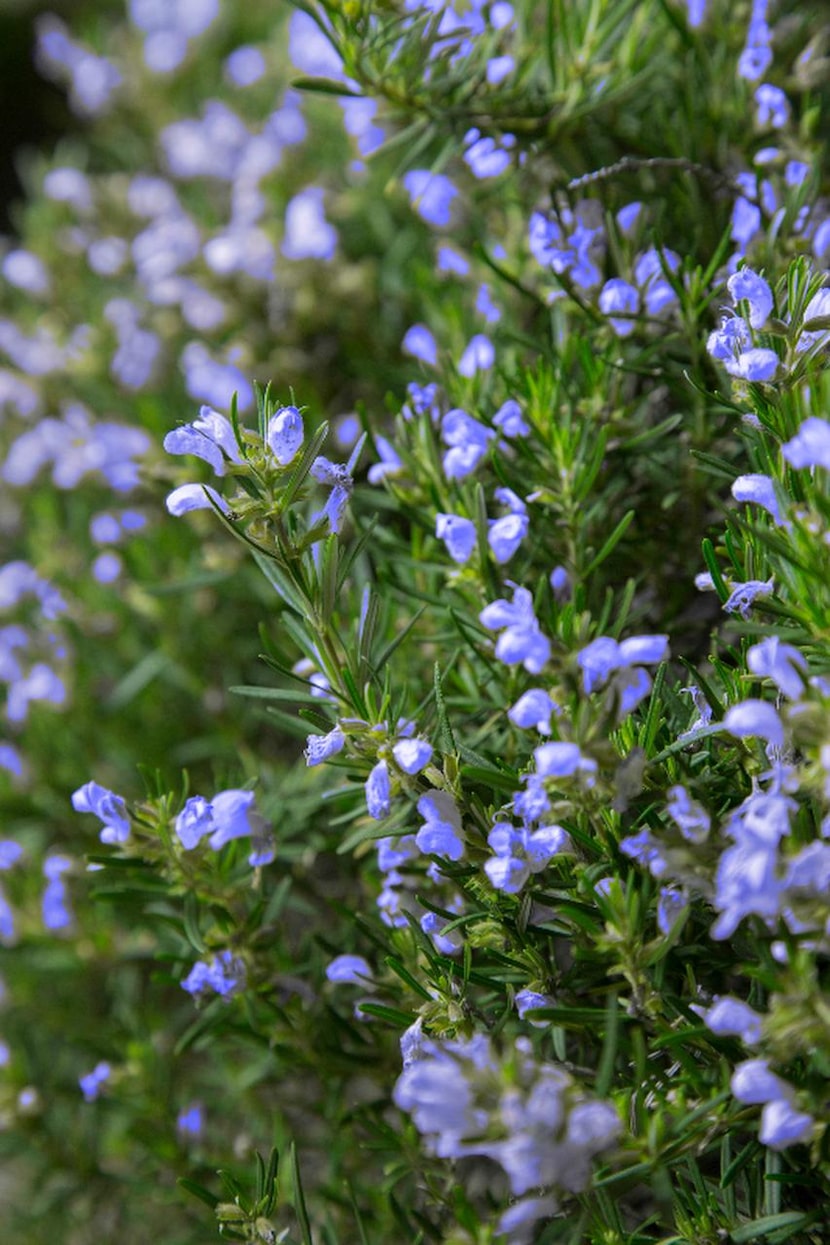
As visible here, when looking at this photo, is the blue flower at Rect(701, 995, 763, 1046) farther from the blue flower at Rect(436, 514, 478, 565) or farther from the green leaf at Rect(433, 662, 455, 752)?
the blue flower at Rect(436, 514, 478, 565)

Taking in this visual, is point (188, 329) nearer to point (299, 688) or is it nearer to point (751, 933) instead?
point (299, 688)

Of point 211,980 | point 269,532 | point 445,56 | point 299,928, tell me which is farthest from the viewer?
point 299,928

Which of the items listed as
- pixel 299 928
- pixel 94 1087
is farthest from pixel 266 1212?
pixel 299 928

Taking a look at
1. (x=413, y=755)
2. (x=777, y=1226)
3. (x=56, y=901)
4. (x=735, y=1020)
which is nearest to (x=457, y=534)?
(x=413, y=755)

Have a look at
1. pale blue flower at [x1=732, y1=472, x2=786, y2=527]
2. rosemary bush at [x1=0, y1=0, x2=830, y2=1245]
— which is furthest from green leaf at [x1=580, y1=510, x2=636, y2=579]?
pale blue flower at [x1=732, y1=472, x2=786, y2=527]

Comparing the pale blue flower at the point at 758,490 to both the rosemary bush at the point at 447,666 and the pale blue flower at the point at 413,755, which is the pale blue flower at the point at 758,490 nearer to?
the rosemary bush at the point at 447,666

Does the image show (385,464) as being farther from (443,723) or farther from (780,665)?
(780,665)

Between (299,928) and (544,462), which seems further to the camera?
(299,928)

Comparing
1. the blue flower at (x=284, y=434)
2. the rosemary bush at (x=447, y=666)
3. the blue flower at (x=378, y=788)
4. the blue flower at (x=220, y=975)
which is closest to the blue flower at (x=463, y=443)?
the rosemary bush at (x=447, y=666)
